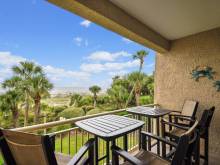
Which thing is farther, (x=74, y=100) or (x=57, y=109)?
(x=74, y=100)

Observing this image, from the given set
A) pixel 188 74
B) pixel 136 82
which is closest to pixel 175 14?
pixel 188 74

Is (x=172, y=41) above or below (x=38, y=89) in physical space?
above

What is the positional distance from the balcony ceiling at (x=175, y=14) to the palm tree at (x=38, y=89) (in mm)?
11450

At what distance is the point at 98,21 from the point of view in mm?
2617

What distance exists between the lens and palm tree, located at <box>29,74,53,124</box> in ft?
43.0

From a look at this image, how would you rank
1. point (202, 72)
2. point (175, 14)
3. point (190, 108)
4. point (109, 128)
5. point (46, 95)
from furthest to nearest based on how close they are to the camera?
point (46, 95) < point (202, 72) < point (190, 108) < point (175, 14) < point (109, 128)

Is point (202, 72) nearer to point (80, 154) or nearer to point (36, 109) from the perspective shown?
point (80, 154)

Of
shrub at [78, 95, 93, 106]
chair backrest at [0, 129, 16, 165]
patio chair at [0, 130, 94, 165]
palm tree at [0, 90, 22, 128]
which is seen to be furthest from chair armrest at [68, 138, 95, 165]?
shrub at [78, 95, 93, 106]

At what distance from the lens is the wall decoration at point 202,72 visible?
3771mm

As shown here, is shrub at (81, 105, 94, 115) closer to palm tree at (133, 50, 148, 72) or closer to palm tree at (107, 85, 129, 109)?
palm tree at (107, 85, 129, 109)

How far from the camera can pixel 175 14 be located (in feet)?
9.68

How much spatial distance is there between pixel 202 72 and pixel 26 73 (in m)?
12.6

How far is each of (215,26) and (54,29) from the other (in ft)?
72.1

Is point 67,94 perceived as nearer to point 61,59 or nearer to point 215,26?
point 61,59
